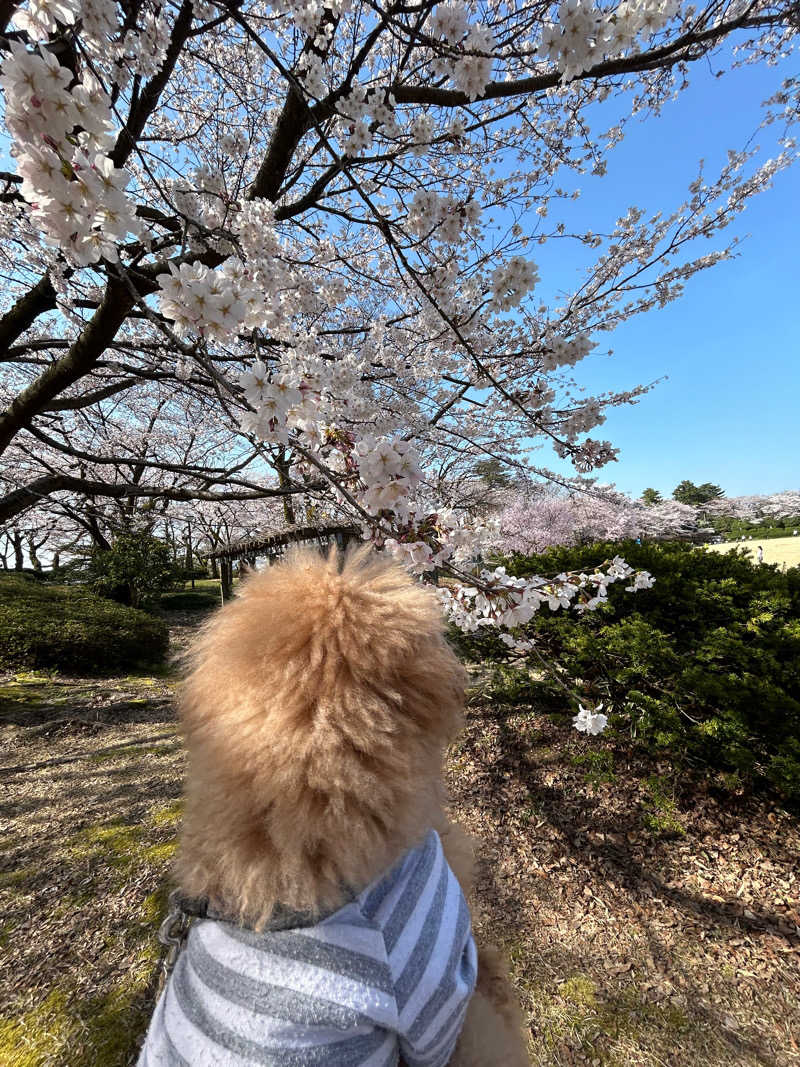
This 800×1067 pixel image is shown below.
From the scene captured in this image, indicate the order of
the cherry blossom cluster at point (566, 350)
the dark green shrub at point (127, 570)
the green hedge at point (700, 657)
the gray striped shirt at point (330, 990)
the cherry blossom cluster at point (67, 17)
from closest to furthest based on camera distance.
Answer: the gray striped shirt at point (330, 990) < the cherry blossom cluster at point (67, 17) < the green hedge at point (700, 657) < the cherry blossom cluster at point (566, 350) < the dark green shrub at point (127, 570)

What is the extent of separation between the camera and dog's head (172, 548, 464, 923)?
2.84 ft

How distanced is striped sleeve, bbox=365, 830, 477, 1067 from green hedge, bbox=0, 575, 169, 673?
8416 millimetres

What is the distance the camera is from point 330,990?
0.79 meters

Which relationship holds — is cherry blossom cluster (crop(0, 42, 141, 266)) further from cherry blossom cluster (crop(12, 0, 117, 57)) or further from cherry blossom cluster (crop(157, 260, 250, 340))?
cherry blossom cluster (crop(157, 260, 250, 340))

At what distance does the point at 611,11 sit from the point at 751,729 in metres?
3.70

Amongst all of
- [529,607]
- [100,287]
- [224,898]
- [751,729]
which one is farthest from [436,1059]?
[100,287]

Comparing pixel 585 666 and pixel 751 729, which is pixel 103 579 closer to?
pixel 585 666

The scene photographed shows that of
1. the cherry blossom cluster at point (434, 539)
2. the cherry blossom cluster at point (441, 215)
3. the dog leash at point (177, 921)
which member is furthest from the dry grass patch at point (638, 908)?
the cherry blossom cluster at point (441, 215)

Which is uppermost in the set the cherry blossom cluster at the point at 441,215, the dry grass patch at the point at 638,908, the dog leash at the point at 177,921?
the cherry blossom cluster at the point at 441,215

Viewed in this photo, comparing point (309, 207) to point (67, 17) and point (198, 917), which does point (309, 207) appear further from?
point (198, 917)

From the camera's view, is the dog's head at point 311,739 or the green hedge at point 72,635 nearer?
the dog's head at point 311,739

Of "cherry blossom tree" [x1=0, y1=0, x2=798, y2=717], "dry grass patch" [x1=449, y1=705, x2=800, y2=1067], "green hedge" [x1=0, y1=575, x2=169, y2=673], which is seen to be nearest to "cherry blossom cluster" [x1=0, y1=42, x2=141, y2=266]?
"cherry blossom tree" [x1=0, y1=0, x2=798, y2=717]

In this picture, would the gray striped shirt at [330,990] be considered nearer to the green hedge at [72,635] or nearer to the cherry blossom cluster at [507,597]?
the cherry blossom cluster at [507,597]

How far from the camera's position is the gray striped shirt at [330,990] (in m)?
0.78
